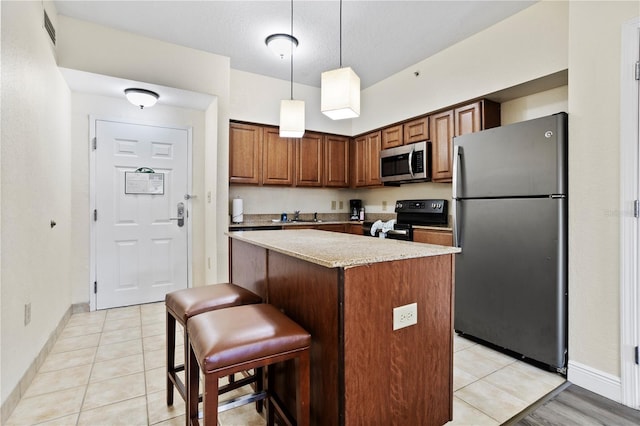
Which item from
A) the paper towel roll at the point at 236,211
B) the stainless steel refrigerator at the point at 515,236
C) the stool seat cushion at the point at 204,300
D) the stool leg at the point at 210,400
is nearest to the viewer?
the stool leg at the point at 210,400

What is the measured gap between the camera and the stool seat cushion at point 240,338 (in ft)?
3.58

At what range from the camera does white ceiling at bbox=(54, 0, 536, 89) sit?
2707mm

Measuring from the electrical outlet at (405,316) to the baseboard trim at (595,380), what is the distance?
1.41 metres

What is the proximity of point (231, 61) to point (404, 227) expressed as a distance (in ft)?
9.30

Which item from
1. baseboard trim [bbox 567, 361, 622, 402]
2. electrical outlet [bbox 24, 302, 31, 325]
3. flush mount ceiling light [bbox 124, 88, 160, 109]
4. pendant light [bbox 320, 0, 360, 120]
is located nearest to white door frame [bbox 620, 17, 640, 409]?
baseboard trim [bbox 567, 361, 622, 402]

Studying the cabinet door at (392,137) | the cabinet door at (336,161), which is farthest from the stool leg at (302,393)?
the cabinet door at (336,161)

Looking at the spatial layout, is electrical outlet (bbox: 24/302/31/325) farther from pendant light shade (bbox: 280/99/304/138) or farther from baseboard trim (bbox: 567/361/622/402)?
baseboard trim (bbox: 567/361/622/402)

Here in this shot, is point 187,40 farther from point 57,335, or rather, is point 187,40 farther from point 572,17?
point 572,17

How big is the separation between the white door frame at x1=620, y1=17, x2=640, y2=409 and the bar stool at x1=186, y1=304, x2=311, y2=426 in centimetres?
187

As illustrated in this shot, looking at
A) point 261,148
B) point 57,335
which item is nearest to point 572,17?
point 261,148

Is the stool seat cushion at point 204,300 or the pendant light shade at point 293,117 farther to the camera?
the pendant light shade at point 293,117

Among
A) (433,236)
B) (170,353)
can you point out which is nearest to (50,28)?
(170,353)

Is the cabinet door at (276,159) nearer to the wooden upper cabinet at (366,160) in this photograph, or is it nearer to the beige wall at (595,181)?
the wooden upper cabinet at (366,160)

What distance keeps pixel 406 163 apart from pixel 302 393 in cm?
317
